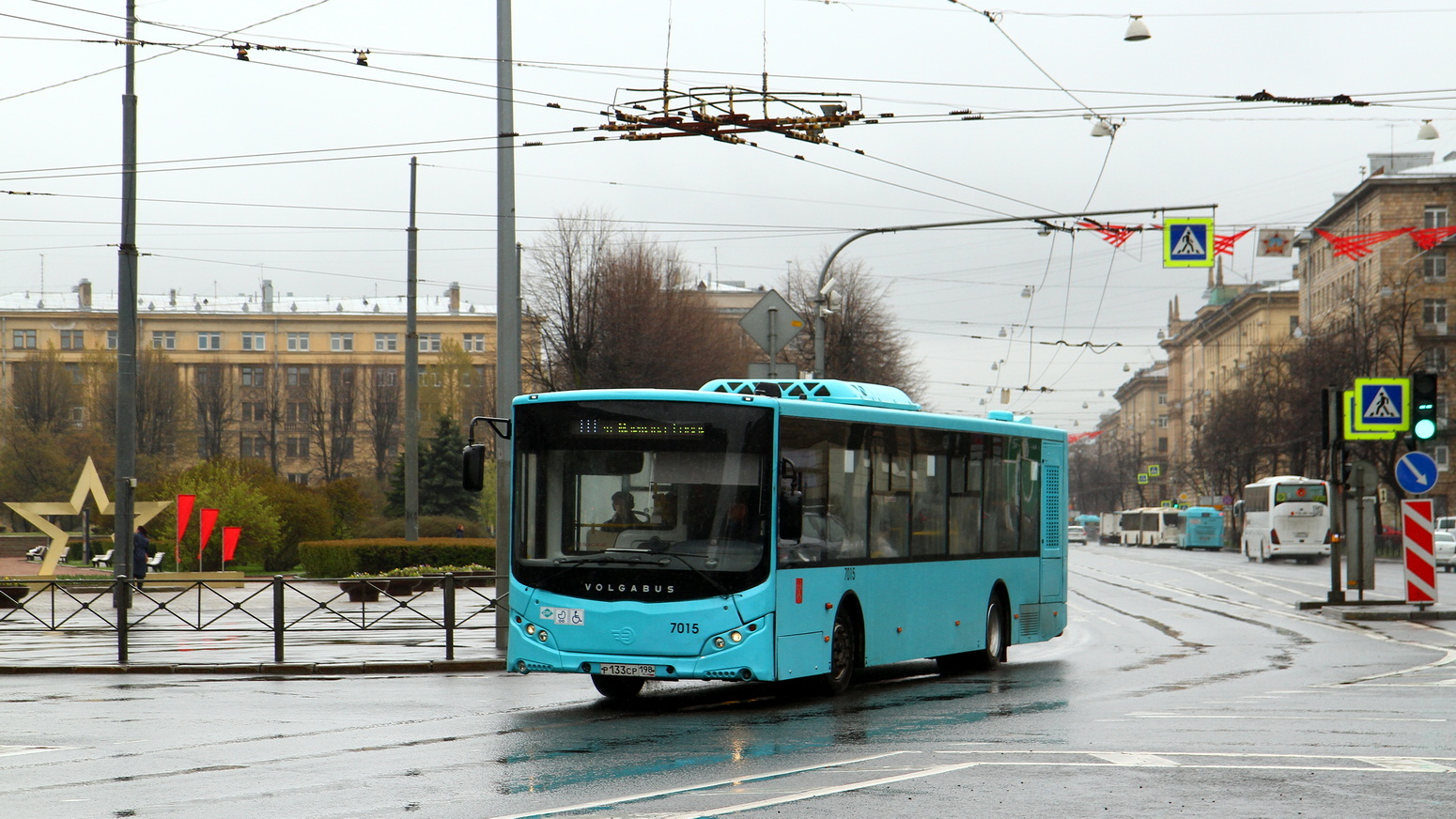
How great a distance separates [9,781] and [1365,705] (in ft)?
32.4

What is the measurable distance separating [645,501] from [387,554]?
86.7 feet

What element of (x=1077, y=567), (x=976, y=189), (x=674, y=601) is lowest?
(x=1077, y=567)

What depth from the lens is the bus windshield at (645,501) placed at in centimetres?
1302

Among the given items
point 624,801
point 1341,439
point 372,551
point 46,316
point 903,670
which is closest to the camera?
point 624,801

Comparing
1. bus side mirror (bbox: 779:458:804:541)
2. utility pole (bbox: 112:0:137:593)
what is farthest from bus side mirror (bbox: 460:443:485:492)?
utility pole (bbox: 112:0:137:593)

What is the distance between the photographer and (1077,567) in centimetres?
5303

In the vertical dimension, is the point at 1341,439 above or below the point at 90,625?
above

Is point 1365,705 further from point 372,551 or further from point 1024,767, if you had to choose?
point 372,551

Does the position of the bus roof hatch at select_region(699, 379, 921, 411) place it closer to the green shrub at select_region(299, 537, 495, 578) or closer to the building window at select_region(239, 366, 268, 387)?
the green shrub at select_region(299, 537, 495, 578)

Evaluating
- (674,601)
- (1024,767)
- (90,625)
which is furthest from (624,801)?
(90,625)

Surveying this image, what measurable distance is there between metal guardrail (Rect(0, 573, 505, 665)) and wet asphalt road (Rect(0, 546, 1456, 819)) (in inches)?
97.4

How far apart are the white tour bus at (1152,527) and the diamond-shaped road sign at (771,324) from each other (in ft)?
234

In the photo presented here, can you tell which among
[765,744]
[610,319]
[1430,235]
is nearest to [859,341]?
[610,319]

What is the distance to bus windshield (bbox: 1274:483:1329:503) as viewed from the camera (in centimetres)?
5759
